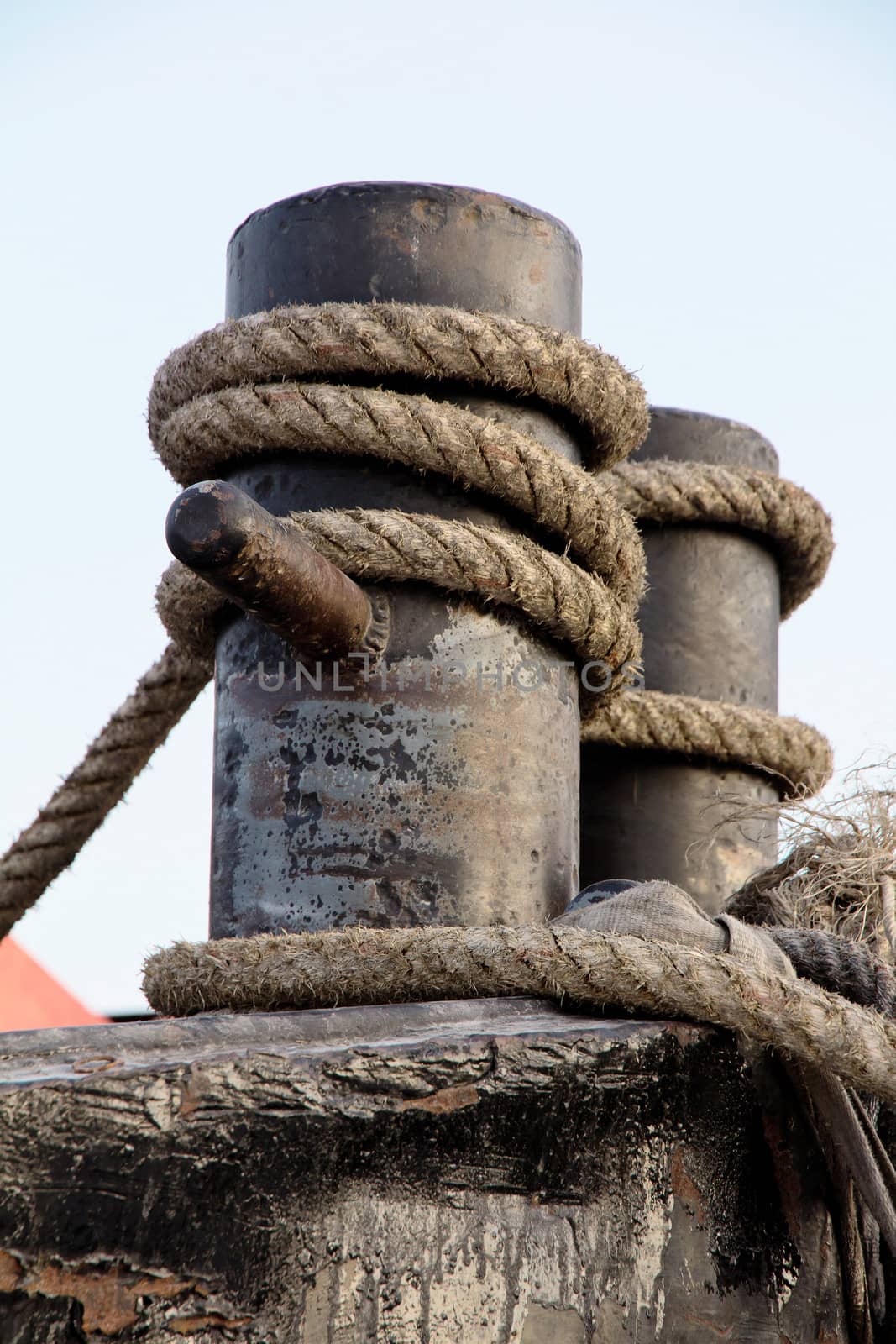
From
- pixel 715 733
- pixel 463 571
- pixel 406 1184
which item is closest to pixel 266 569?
pixel 463 571

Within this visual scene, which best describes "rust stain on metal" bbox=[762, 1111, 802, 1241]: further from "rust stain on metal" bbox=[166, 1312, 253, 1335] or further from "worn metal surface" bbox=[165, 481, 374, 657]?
"worn metal surface" bbox=[165, 481, 374, 657]

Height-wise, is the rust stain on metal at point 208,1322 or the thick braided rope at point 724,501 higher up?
the thick braided rope at point 724,501

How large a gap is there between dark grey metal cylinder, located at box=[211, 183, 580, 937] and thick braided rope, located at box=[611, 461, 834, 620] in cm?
59

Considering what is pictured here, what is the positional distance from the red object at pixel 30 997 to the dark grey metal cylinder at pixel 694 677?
291 cm

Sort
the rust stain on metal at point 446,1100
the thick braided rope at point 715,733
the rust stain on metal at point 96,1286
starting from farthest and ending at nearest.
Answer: the thick braided rope at point 715,733 < the rust stain on metal at point 446,1100 < the rust stain on metal at point 96,1286

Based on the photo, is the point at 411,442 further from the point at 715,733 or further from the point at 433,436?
the point at 715,733

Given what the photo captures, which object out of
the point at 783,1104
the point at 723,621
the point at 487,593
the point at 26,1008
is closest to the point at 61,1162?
the point at 783,1104

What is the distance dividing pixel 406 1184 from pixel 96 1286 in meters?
0.21

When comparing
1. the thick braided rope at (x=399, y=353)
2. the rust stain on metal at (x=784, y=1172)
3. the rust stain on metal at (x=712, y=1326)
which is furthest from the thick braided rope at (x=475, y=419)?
the rust stain on metal at (x=712, y=1326)

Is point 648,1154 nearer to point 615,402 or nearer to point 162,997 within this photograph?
point 162,997

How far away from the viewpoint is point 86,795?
2098 millimetres

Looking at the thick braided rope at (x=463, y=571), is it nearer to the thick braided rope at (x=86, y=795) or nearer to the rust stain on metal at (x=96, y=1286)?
the thick braided rope at (x=86, y=795)

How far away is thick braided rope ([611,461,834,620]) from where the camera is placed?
2.30m

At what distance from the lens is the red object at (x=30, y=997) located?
4.79 m
